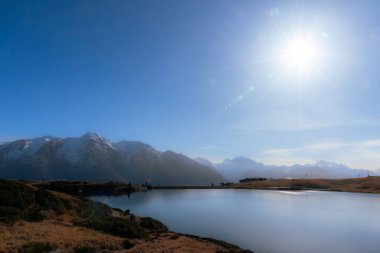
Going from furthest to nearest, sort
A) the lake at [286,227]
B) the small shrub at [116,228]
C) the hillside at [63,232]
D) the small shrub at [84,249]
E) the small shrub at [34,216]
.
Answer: the lake at [286,227]
the small shrub at [116,228]
the small shrub at [34,216]
the hillside at [63,232]
the small shrub at [84,249]

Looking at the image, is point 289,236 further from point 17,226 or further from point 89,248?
point 17,226

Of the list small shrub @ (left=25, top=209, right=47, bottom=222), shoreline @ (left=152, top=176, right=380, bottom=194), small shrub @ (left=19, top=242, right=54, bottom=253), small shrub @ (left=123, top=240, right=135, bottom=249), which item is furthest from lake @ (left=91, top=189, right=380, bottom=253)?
shoreline @ (left=152, top=176, right=380, bottom=194)

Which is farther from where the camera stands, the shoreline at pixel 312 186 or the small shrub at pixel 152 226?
the shoreline at pixel 312 186

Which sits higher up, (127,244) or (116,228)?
(116,228)

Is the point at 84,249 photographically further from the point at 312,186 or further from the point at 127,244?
the point at 312,186

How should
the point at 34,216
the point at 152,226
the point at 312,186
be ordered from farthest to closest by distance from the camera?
the point at 312,186, the point at 152,226, the point at 34,216

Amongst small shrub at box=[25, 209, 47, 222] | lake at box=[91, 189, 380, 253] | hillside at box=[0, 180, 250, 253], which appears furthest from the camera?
lake at box=[91, 189, 380, 253]

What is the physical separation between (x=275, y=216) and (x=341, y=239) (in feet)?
71.7

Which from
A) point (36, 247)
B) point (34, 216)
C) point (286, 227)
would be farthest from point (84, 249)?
point (286, 227)

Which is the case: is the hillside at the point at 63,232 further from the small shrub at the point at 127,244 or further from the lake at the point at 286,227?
the lake at the point at 286,227

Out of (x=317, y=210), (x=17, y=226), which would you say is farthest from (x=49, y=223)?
(x=317, y=210)

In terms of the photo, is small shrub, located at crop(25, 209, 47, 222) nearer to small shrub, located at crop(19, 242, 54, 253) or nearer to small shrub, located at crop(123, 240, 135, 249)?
small shrub, located at crop(19, 242, 54, 253)

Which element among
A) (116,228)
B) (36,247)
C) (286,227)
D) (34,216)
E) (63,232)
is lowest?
(286,227)

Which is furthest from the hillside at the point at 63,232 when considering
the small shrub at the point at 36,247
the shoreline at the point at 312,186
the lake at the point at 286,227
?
the shoreline at the point at 312,186
